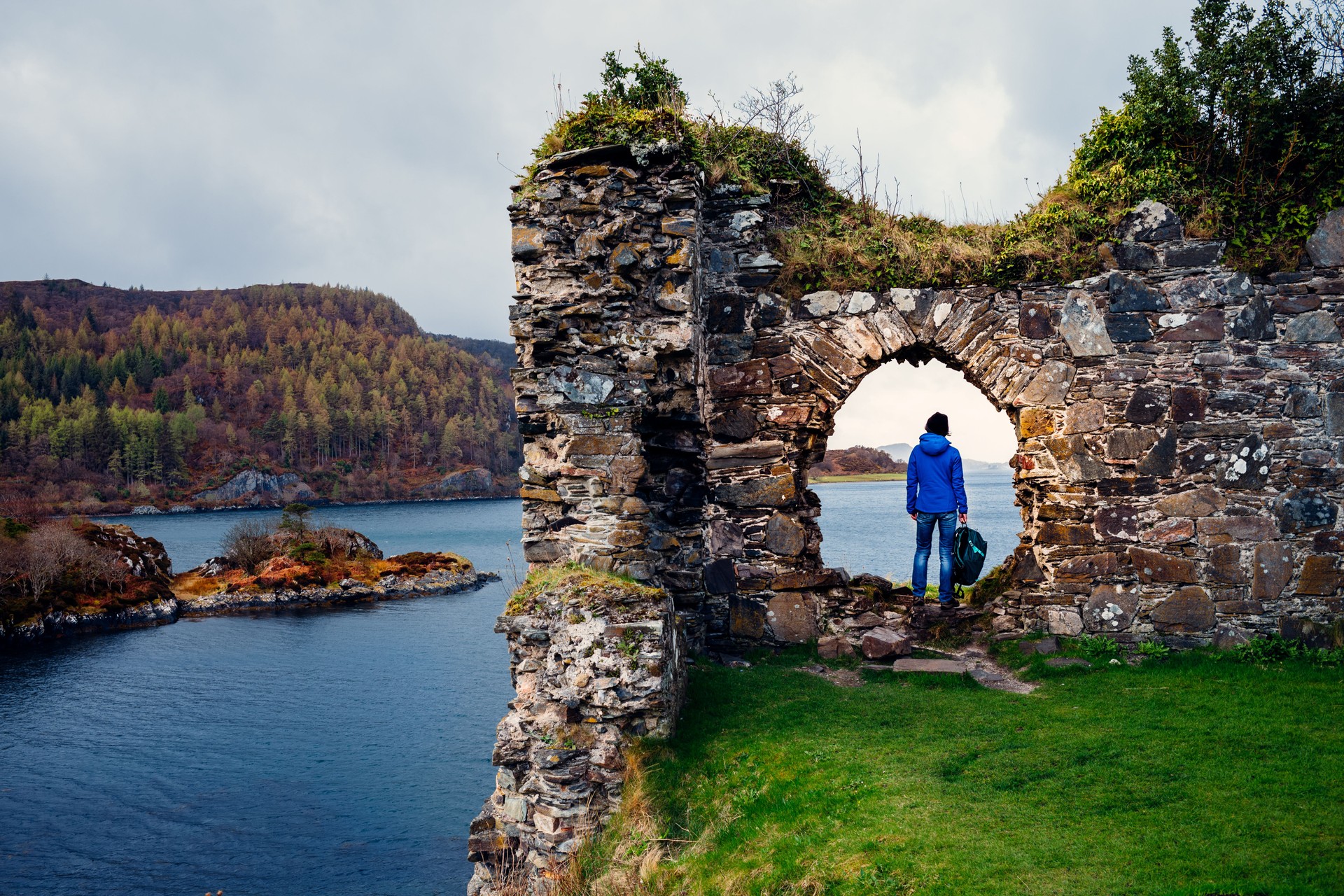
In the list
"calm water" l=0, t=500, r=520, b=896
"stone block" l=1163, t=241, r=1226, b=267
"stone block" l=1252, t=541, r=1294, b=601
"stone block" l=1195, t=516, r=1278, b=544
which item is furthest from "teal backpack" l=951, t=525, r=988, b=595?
"calm water" l=0, t=500, r=520, b=896

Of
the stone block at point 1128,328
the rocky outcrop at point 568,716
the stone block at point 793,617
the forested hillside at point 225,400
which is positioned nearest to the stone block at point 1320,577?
the stone block at point 1128,328

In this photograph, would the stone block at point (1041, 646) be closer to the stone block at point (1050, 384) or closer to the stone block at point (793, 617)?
the stone block at point (793, 617)

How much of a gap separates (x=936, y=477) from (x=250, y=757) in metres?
12.6

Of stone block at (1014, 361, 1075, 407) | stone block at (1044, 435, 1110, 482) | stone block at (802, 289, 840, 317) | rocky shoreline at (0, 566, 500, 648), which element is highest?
stone block at (802, 289, 840, 317)

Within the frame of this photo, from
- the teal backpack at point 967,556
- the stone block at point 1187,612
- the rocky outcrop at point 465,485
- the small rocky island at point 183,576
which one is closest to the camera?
the stone block at point 1187,612

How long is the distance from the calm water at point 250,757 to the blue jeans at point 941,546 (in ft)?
21.0

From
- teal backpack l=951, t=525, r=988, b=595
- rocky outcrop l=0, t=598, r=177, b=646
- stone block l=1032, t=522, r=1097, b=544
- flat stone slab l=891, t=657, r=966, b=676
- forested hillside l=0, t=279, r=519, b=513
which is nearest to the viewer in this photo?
flat stone slab l=891, t=657, r=966, b=676

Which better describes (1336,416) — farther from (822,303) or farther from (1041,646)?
(822,303)

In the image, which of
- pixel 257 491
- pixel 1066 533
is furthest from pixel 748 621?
pixel 257 491

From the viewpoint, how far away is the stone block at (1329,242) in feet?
24.4

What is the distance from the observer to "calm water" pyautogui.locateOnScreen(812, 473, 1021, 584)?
24.7 metres

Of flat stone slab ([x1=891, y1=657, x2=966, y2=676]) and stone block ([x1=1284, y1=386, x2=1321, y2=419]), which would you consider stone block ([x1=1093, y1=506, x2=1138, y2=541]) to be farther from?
flat stone slab ([x1=891, y1=657, x2=966, y2=676])

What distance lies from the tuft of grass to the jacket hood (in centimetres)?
351

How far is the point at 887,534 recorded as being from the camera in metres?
39.3
